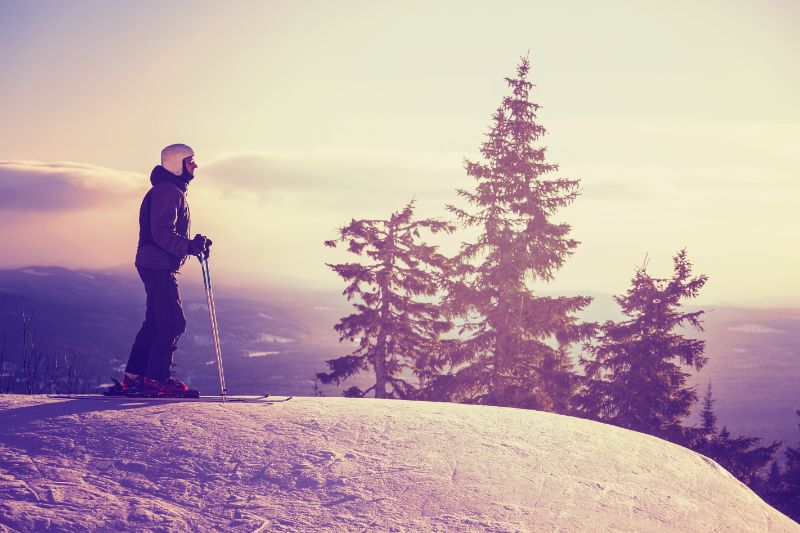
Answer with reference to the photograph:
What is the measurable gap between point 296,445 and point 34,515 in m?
2.50

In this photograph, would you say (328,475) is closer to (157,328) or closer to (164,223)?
(157,328)

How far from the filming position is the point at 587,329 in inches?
904

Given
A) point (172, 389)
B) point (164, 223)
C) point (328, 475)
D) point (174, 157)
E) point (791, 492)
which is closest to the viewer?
point (328, 475)

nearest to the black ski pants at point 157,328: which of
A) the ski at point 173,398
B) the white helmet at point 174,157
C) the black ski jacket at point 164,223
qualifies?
the black ski jacket at point 164,223

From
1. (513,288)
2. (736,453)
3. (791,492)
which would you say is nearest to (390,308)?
(513,288)

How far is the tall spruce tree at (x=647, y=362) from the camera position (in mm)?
22641

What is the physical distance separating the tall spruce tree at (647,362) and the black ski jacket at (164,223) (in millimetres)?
18419

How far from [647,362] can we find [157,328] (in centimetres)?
1928

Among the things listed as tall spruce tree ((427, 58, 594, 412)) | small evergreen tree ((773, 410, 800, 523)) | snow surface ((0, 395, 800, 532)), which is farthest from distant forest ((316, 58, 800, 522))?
snow surface ((0, 395, 800, 532))

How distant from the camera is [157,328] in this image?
8336 mm

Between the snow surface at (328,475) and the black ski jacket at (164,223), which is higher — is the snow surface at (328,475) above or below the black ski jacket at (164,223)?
below

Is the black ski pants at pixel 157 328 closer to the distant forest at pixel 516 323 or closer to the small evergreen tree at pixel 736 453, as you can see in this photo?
the distant forest at pixel 516 323

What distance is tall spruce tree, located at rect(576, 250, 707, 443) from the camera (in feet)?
74.3

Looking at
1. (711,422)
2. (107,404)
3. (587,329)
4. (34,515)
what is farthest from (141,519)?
(711,422)
